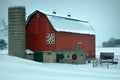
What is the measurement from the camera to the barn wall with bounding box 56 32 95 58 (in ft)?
121

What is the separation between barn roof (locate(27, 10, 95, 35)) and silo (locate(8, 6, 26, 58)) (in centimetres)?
349

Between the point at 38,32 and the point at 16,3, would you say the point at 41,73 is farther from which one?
the point at 38,32

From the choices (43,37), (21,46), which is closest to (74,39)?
(43,37)

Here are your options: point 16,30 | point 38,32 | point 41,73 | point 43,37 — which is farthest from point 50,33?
point 41,73

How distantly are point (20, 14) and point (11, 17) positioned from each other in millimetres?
1339

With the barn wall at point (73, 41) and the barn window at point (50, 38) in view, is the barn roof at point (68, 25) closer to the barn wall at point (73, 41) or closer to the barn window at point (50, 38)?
the barn wall at point (73, 41)

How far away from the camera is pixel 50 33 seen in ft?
119

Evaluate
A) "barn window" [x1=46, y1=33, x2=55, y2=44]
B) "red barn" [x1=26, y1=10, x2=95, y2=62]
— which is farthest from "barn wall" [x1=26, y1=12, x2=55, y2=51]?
"barn window" [x1=46, y1=33, x2=55, y2=44]

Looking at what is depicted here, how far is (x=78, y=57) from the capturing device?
3409 cm

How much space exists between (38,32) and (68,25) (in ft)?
16.7

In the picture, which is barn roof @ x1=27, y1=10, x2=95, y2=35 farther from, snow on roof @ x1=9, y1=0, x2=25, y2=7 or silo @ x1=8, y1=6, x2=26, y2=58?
silo @ x1=8, y1=6, x2=26, y2=58

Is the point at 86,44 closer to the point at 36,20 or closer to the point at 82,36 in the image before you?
the point at 82,36

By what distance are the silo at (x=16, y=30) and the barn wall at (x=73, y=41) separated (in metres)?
5.12

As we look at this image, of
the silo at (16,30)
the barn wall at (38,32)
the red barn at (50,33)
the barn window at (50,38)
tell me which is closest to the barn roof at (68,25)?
the red barn at (50,33)
